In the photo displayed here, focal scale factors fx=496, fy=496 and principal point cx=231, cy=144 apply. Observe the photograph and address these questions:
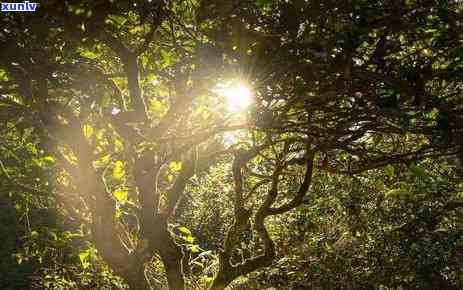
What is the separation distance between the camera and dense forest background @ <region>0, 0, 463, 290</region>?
10.7 ft

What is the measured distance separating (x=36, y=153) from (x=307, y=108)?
13.4 ft

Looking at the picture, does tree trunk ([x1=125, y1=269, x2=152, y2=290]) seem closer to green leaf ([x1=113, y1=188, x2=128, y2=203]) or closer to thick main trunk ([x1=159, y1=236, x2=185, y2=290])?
thick main trunk ([x1=159, y1=236, x2=185, y2=290])

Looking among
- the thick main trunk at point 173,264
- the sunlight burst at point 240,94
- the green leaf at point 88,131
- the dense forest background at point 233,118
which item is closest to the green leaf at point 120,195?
the dense forest background at point 233,118

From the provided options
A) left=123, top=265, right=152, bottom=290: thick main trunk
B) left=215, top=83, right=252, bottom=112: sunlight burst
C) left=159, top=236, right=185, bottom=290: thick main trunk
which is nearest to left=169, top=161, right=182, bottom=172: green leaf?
left=159, top=236, right=185, bottom=290: thick main trunk

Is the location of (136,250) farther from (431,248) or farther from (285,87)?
(431,248)

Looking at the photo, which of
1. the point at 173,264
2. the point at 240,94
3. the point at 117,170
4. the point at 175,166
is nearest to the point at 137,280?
the point at 173,264

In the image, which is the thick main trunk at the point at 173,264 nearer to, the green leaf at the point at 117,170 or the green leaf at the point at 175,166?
the green leaf at the point at 117,170

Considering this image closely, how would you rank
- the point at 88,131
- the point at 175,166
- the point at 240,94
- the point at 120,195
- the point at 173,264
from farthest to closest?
the point at 175,166 < the point at 120,195 < the point at 88,131 < the point at 173,264 < the point at 240,94

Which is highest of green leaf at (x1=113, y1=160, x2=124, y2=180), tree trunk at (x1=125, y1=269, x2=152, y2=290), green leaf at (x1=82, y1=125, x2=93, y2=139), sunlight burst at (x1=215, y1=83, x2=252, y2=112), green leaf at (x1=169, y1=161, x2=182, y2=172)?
green leaf at (x1=82, y1=125, x2=93, y2=139)

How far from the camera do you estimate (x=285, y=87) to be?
389 cm

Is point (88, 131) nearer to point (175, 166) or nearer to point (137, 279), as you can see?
point (175, 166)

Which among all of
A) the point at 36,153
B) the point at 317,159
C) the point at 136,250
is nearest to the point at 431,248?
the point at 317,159

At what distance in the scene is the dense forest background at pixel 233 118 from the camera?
10.7 ft

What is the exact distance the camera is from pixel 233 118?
511 cm
